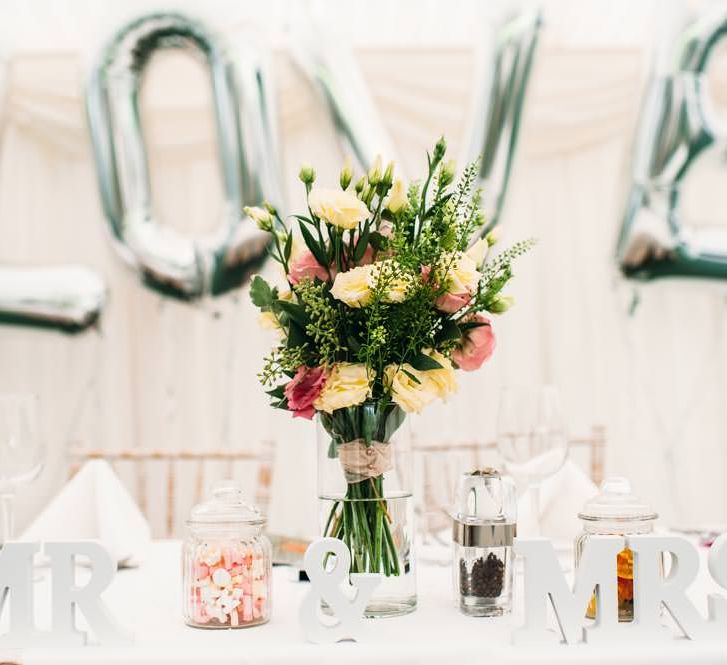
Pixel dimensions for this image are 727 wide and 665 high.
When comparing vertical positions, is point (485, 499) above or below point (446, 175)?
below

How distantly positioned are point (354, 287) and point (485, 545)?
0.93 ft

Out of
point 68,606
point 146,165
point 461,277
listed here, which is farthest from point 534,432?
point 146,165

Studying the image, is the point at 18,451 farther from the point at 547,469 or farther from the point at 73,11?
the point at 73,11

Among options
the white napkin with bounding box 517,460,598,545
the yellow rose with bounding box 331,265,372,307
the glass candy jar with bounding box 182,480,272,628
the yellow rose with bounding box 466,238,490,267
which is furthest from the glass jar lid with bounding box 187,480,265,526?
the white napkin with bounding box 517,460,598,545

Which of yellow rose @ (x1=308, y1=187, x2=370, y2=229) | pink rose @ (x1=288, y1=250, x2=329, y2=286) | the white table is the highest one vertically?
yellow rose @ (x1=308, y1=187, x2=370, y2=229)

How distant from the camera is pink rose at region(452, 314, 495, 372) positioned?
95 centimetres

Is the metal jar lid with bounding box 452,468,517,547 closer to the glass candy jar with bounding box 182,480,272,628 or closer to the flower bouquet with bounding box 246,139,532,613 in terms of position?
the flower bouquet with bounding box 246,139,532,613

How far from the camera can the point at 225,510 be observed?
89 centimetres

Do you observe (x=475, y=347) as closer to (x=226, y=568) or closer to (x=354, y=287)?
(x=354, y=287)

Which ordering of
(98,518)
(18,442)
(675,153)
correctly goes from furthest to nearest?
(675,153), (98,518), (18,442)

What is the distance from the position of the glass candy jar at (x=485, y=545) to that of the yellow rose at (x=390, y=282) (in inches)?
8.4

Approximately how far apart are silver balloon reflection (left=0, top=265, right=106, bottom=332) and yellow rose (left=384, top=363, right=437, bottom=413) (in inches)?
73.1

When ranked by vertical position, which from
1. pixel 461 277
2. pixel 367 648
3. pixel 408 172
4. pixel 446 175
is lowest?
pixel 367 648

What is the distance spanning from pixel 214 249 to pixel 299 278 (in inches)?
65.9
